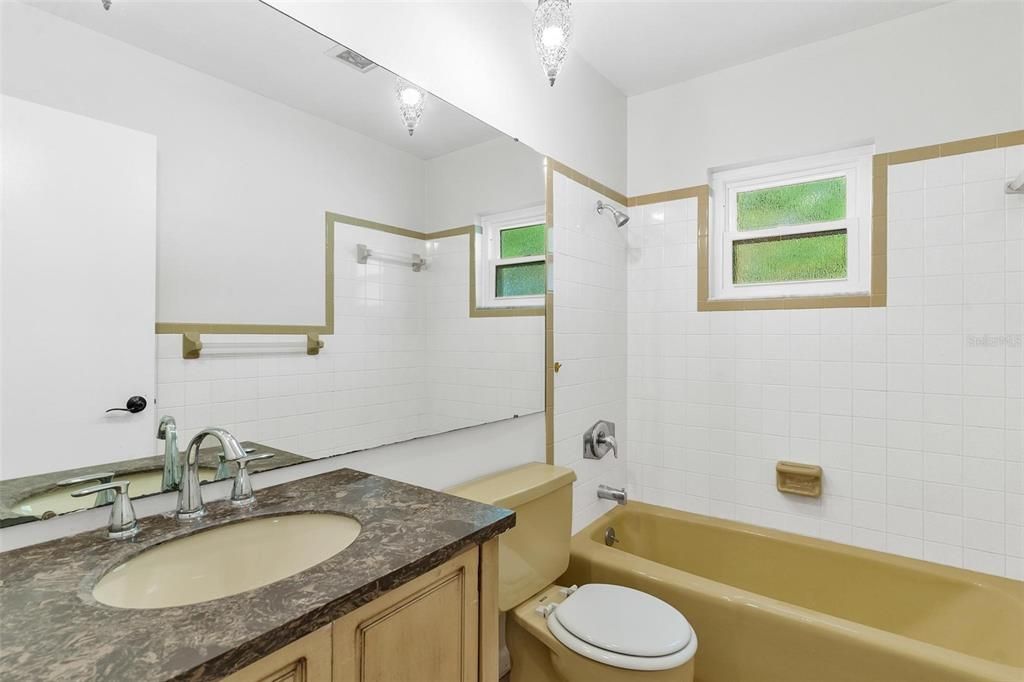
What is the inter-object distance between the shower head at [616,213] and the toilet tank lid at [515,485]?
121 centimetres

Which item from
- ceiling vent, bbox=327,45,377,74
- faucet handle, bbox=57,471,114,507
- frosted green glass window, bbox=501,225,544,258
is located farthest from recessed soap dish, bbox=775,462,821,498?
faucet handle, bbox=57,471,114,507

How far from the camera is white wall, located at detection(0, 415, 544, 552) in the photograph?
82 centimetres

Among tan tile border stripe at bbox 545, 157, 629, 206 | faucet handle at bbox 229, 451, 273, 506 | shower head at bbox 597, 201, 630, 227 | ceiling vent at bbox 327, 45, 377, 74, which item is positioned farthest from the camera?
shower head at bbox 597, 201, 630, 227

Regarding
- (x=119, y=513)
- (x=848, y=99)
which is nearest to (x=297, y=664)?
(x=119, y=513)

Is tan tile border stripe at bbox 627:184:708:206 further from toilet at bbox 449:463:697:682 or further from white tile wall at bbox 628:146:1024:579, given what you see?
toilet at bbox 449:463:697:682

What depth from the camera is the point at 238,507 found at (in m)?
0.97

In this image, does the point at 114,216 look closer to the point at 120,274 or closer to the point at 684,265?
the point at 120,274

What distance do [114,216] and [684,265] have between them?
86.5 inches

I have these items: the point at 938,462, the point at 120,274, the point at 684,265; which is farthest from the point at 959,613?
the point at 120,274

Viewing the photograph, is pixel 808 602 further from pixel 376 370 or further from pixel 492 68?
pixel 492 68

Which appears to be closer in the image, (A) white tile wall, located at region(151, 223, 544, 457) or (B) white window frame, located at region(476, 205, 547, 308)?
(A) white tile wall, located at region(151, 223, 544, 457)

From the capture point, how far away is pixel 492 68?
5.59 ft

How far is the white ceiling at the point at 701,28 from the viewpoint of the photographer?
1874 millimetres

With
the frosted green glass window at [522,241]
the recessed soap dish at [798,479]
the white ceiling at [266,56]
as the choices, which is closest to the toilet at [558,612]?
the frosted green glass window at [522,241]
